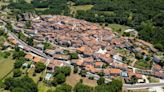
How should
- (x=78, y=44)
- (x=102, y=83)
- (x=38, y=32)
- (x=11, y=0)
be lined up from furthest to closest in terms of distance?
(x=11, y=0) < (x=38, y=32) < (x=78, y=44) < (x=102, y=83)

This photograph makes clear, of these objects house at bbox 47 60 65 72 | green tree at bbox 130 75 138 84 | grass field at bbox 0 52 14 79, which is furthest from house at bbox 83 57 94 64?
grass field at bbox 0 52 14 79

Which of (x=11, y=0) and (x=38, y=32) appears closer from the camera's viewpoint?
(x=38, y=32)

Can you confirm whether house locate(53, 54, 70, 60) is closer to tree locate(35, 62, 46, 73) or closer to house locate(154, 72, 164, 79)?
tree locate(35, 62, 46, 73)

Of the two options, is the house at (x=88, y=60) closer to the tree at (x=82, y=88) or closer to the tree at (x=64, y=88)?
the tree at (x=82, y=88)

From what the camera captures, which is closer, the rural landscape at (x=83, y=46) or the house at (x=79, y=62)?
the rural landscape at (x=83, y=46)

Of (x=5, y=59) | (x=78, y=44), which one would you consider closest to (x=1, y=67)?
(x=5, y=59)

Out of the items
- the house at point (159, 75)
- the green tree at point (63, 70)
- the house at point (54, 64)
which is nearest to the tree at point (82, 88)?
the green tree at point (63, 70)

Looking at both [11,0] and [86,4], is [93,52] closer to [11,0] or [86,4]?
[86,4]

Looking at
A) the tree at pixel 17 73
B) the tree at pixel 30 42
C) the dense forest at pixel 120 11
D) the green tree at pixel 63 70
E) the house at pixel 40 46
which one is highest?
the dense forest at pixel 120 11
